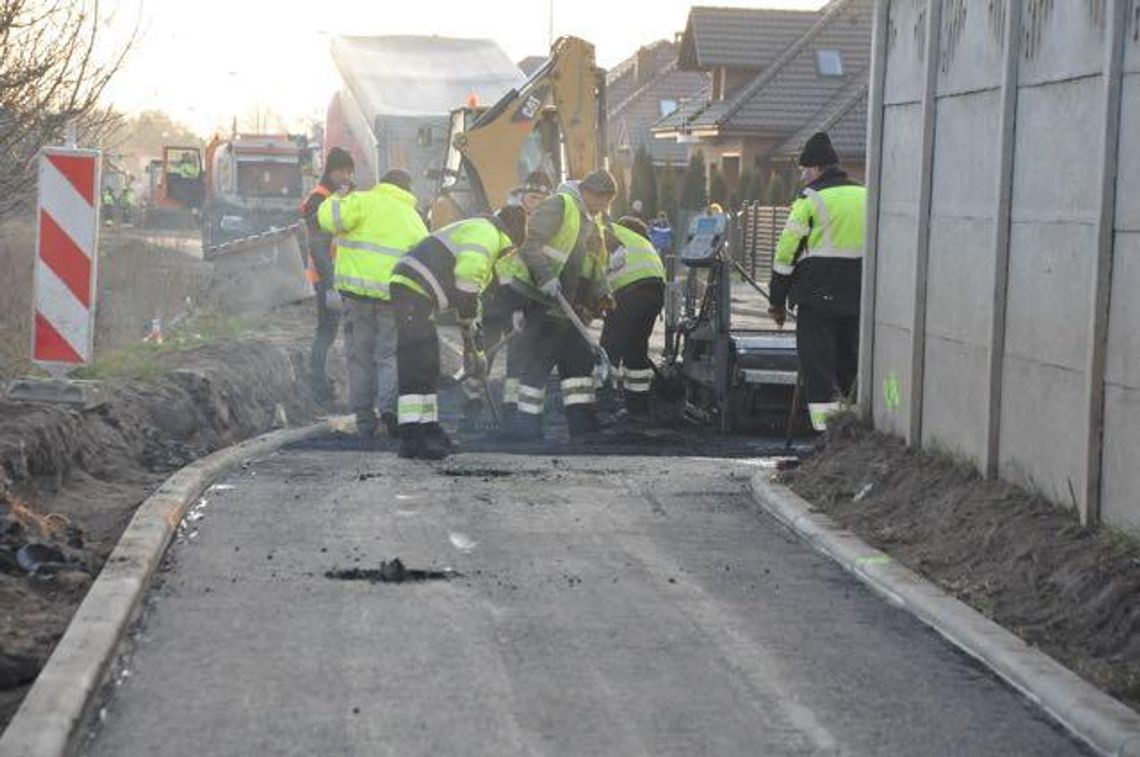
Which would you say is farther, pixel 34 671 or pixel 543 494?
pixel 543 494

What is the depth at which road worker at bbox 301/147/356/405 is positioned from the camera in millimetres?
17078

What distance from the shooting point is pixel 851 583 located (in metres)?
8.80

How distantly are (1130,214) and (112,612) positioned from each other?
3.96m

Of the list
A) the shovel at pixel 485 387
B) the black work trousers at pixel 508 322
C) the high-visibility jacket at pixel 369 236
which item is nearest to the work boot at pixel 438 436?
the high-visibility jacket at pixel 369 236

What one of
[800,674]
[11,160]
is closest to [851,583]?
[800,674]

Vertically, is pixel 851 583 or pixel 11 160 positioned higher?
pixel 11 160

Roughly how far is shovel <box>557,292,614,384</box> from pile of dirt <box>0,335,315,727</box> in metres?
2.47

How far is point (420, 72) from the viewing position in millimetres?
41188

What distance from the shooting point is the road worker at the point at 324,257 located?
17.1m

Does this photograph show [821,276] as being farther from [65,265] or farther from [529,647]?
[529,647]

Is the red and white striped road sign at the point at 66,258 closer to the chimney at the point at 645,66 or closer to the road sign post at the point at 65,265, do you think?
the road sign post at the point at 65,265

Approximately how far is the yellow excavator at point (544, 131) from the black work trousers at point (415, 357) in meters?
10.0

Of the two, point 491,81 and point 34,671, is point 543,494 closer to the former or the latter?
point 34,671

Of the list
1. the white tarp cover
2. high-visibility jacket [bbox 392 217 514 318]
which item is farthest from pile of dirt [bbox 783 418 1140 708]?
the white tarp cover
